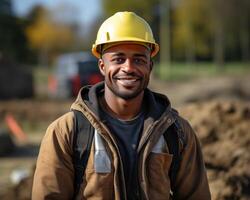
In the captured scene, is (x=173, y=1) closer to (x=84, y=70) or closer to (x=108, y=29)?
(x=84, y=70)

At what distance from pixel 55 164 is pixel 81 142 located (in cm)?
17

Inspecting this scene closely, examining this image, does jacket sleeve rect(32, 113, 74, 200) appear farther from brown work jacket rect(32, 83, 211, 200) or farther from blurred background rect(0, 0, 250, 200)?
blurred background rect(0, 0, 250, 200)

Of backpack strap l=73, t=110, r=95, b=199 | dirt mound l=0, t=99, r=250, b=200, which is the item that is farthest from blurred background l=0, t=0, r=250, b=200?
backpack strap l=73, t=110, r=95, b=199

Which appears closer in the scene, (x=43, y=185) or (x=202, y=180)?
(x=43, y=185)

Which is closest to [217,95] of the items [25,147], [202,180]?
[25,147]

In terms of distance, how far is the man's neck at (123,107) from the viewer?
3461 mm

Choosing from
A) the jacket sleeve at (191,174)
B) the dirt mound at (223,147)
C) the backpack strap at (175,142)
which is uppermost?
the backpack strap at (175,142)

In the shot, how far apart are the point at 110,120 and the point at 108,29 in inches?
19.0

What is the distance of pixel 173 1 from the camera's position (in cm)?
5503

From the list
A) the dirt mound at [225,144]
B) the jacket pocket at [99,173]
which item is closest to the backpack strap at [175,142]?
the jacket pocket at [99,173]

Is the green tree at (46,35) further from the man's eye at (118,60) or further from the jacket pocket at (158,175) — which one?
the jacket pocket at (158,175)

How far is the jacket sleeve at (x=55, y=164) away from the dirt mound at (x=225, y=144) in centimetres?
261

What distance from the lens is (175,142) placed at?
351 cm

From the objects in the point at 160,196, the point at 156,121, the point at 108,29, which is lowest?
the point at 160,196
